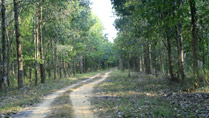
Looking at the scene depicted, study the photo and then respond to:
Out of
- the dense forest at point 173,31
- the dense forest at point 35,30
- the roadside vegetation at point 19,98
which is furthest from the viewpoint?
the dense forest at point 35,30

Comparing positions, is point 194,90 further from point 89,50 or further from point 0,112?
point 89,50

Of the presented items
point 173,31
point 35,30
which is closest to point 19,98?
point 35,30

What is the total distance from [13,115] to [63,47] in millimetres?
20093

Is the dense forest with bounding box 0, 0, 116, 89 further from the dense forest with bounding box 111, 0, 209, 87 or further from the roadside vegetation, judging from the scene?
the dense forest with bounding box 111, 0, 209, 87

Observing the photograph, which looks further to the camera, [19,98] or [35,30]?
[35,30]

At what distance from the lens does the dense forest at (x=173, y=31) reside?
19.6 ft

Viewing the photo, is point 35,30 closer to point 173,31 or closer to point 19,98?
point 19,98

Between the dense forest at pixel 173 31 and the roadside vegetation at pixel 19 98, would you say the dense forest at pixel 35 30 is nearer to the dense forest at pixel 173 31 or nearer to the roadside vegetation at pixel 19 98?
the roadside vegetation at pixel 19 98

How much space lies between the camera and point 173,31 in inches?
616

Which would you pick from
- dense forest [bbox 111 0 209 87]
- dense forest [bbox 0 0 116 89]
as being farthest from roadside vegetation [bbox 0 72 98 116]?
dense forest [bbox 111 0 209 87]

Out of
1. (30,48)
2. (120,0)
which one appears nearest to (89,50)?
(30,48)

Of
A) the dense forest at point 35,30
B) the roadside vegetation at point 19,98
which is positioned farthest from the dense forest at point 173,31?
the roadside vegetation at point 19,98

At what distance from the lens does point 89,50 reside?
2093 inches

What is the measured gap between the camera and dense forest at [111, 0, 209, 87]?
598 centimetres
